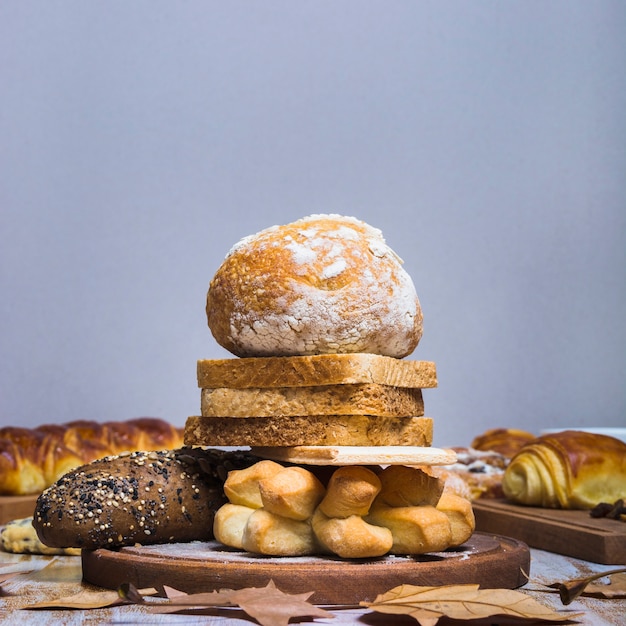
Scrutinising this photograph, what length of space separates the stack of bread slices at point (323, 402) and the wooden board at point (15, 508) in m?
1.15

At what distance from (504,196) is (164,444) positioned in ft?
8.03

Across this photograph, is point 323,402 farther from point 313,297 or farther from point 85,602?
point 85,602

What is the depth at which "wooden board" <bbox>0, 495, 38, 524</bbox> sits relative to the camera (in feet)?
9.34

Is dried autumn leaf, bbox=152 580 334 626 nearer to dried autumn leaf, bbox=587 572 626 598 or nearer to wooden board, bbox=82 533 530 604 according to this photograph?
wooden board, bbox=82 533 530 604

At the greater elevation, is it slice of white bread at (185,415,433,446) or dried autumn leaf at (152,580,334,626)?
slice of white bread at (185,415,433,446)

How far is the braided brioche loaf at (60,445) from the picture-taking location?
312 cm

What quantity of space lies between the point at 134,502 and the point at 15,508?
49.1 inches

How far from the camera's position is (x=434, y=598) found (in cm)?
143

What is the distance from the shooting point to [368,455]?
167 cm

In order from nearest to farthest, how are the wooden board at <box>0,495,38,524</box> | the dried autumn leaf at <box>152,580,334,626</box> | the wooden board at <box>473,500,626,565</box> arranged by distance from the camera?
the dried autumn leaf at <box>152,580,334,626</box>, the wooden board at <box>473,500,626,565</box>, the wooden board at <box>0,495,38,524</box>

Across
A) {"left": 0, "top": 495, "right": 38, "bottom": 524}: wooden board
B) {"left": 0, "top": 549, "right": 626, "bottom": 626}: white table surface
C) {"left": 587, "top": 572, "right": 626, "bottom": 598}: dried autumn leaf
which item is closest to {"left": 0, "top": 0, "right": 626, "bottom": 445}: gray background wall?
{"left": 0, "top": 495, "right": 38, "bottom": 524}: wooden board

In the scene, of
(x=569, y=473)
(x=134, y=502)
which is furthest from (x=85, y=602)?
(x=569, y=473)

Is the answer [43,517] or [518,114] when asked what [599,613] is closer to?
[43,517]

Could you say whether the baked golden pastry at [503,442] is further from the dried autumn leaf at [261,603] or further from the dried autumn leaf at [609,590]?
the dried autumn leaf at [261,603]
